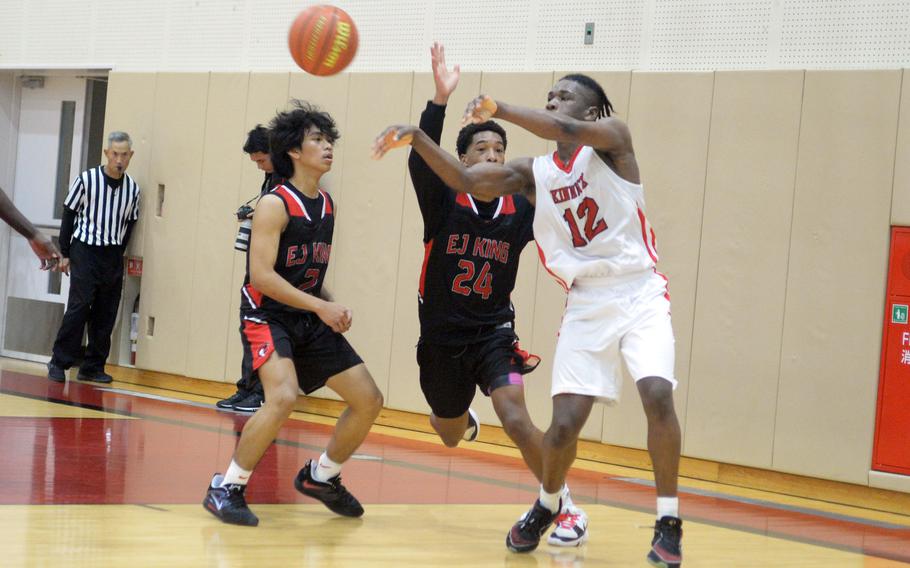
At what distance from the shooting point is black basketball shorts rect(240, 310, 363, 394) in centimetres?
504

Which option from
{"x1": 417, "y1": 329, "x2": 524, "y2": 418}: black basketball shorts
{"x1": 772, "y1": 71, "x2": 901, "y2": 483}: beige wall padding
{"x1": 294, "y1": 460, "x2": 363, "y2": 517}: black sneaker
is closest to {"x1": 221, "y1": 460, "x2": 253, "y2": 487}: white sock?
{"x1": 294, "y1": 460, "x2": 363, "y2": 517}: black sneaker

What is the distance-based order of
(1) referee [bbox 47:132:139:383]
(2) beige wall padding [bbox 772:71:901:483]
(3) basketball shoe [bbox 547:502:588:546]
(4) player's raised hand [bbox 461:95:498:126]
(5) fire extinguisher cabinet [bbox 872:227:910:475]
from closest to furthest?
(4) player's raised hand [bbox 461:95:498:126] < (3) basketball shoe [bbox 547:502:588:546] < (5) fire extinguisher cabinet [bbox 872:227:910:475] < (2) beige wall padding [bbox 772:71:901:483] < (1) referee [bbox 47:132:139:383]

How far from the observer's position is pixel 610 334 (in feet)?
14.7

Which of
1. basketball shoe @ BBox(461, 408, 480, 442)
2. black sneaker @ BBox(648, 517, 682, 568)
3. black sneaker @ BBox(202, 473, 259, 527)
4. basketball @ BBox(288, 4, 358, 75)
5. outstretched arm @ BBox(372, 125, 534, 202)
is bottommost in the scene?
black sneaker @ BBox(202, 473, 259, 527)

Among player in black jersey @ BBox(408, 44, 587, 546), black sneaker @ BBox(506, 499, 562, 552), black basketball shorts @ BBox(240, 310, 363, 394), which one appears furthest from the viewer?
player in black jersey @ BBox(408, 44, 587, 546)

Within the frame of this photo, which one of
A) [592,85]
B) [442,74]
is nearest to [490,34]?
[592,85]

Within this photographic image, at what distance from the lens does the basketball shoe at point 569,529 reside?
4.80 metres

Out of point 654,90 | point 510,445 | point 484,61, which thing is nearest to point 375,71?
point 484,61

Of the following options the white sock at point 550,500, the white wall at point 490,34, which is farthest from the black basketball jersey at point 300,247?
the white wall at point 490,34

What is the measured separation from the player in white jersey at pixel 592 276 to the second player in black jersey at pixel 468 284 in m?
0.54

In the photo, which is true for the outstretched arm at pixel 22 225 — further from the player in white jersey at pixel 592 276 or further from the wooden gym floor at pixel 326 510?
the player in white jersey at pixel 592 276

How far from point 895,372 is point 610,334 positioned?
3225 millimetres

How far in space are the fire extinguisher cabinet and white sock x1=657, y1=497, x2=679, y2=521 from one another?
3179 millimetres

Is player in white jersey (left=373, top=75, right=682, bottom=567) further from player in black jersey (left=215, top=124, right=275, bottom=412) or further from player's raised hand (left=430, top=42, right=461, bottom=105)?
player in black jersey (left=215, top=124, right=275, bottom=412)
